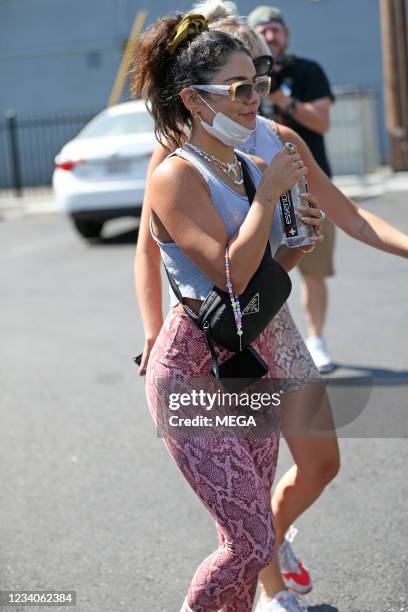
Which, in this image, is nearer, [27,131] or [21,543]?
[21,543]

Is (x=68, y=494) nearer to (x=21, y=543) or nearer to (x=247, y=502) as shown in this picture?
(x=21, y=543)

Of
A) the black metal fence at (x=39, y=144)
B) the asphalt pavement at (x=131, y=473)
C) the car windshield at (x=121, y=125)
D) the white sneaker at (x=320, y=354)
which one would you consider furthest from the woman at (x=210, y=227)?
the black metal fence at (x=39, y=144)

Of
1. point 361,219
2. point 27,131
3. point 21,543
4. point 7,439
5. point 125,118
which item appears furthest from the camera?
point 27,131

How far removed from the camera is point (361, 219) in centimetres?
324

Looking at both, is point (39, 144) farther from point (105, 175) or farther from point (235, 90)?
point (235, 90)

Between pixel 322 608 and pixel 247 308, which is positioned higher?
pixel 247 308

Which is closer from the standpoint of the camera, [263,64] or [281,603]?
[263,64]

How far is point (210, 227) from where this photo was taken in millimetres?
2523

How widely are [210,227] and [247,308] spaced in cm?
23

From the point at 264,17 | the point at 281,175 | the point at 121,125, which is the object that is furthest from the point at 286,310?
the point at 121,125

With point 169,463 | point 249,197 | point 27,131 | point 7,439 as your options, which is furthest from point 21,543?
point 27,131

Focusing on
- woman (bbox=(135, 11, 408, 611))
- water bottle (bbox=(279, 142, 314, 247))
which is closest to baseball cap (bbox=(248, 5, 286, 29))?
woman (bbox=(135, 11, 408, 611))

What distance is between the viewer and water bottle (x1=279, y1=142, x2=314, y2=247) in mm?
2641

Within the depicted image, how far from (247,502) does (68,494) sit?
86.1 inches
